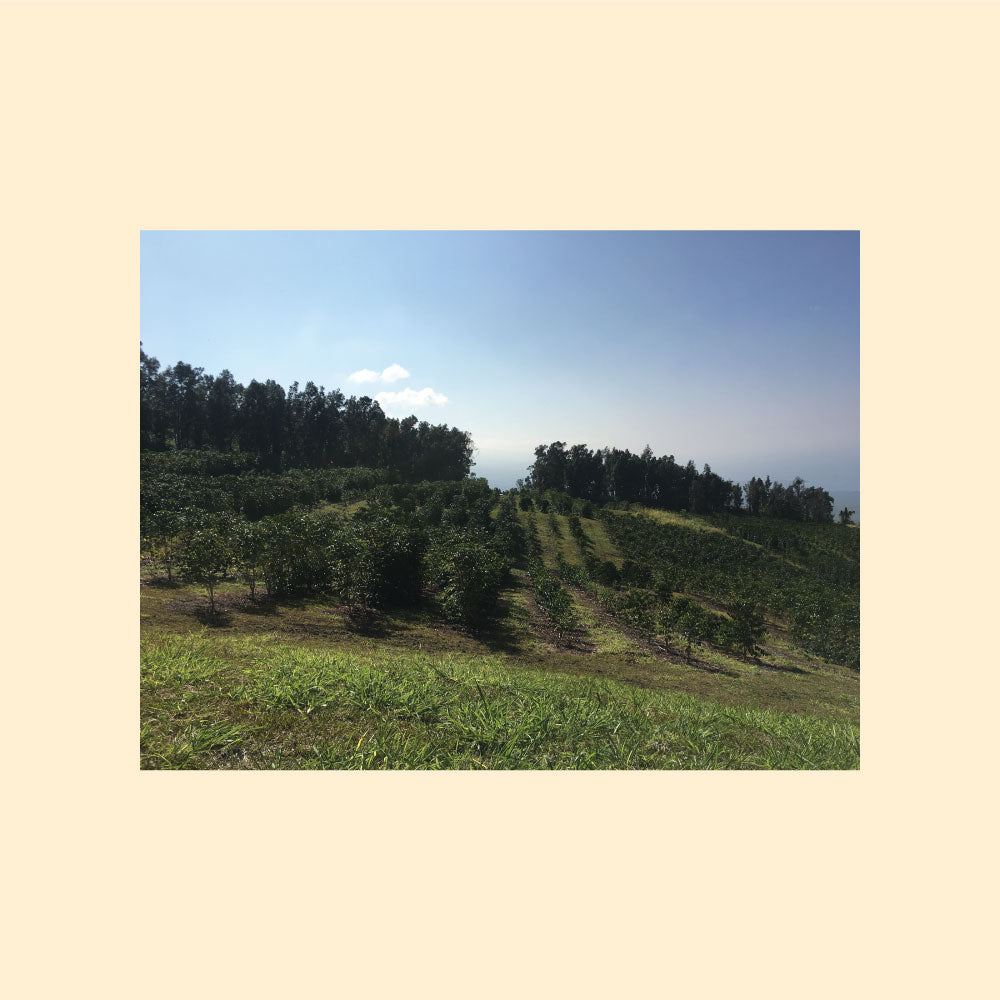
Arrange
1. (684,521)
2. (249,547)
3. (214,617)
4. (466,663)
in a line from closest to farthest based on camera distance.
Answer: (466,663) → (214,617) → (249,547) → (684,521)

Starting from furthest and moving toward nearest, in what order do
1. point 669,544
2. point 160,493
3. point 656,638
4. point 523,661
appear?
point 669,544 < point 160,493 < point 656,638 < point 523,661

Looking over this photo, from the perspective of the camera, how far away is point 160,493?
14.8m

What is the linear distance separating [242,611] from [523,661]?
5.32 m

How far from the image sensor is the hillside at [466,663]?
371cm

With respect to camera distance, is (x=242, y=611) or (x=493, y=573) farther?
(x=493, y=573)

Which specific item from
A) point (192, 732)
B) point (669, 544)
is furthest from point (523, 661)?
point (669, 544)

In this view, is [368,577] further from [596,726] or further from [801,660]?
[801,660]

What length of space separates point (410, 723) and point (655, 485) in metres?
50.2

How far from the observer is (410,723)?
3.92 meters

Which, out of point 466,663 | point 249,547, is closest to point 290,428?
point 249,547

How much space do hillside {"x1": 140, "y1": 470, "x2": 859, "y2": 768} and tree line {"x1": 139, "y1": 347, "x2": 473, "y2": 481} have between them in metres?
24.0

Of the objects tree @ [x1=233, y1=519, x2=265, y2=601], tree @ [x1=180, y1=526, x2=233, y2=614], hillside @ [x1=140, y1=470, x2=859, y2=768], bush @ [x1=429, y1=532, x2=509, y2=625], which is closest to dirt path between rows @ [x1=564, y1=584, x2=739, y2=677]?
hillside @ [x1=140, y1=470, x2=859, y2=768]

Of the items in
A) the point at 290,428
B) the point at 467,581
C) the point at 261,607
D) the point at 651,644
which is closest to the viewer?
the point at 261,607

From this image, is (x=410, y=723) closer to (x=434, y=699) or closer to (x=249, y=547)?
(x=434, y=699)
